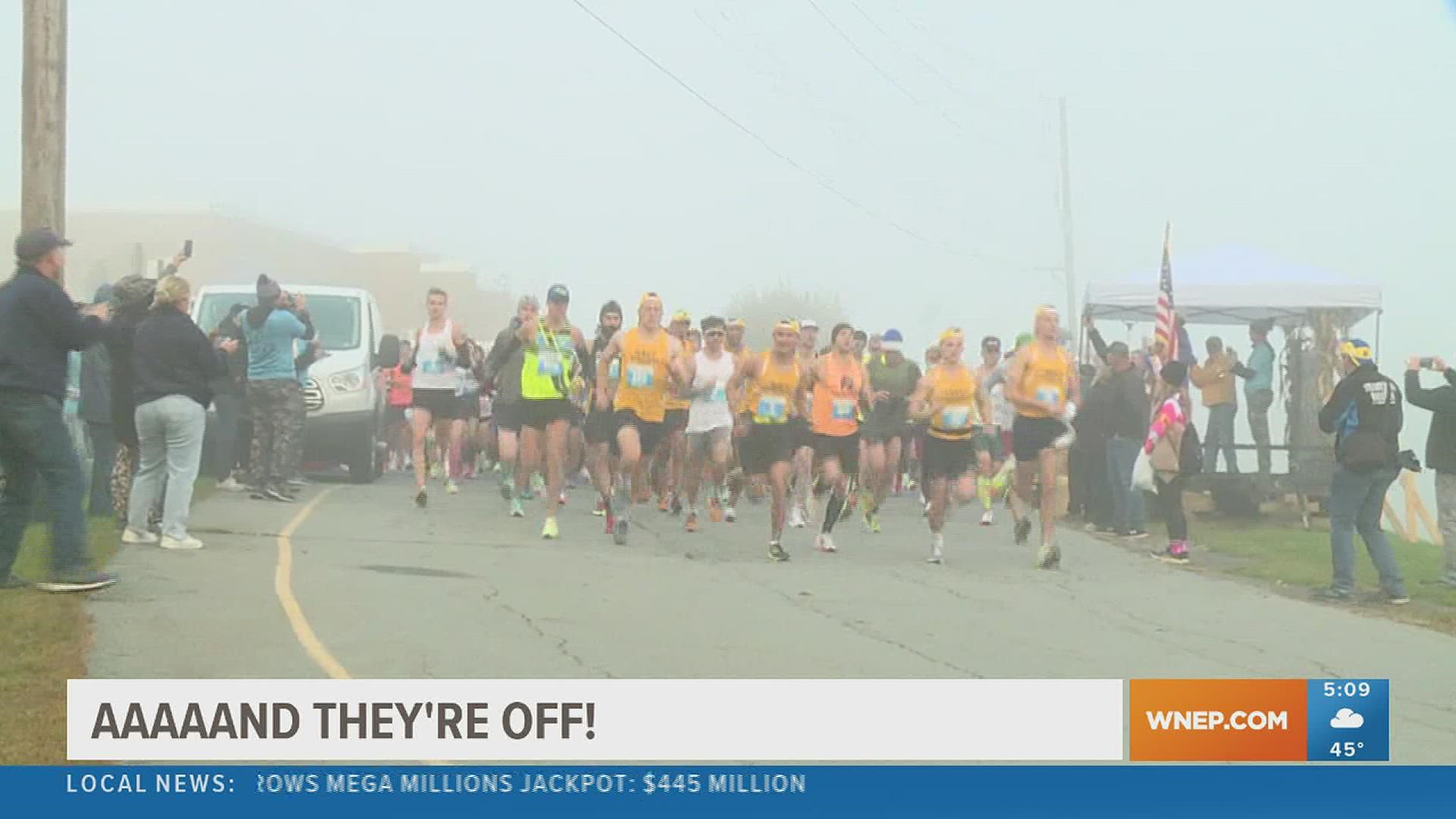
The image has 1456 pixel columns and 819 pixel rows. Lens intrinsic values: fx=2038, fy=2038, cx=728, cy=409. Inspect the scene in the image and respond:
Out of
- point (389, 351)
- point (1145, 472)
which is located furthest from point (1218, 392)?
point (389, 351)

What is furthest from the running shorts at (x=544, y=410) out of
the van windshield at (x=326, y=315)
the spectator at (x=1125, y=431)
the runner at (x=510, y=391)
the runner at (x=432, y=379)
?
the spectator at (x=1125, y=431)

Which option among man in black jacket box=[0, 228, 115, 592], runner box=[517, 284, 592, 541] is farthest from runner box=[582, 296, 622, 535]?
man in black jacket box=[0, 228, 115, 592]

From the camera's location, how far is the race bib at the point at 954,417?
1318 cm

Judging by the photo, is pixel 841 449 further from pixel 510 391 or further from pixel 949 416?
pixel 510 391

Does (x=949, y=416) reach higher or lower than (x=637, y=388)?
lower

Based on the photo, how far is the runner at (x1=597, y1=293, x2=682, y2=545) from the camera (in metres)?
13.0

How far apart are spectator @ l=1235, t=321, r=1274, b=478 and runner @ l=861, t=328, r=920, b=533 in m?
3.43

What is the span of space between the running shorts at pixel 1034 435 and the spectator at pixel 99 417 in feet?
17.9

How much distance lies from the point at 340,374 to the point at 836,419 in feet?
18.3

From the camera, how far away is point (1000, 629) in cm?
890

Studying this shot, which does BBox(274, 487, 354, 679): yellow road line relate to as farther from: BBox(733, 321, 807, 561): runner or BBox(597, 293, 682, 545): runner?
BBox(733, 321, 807, 561): runner
